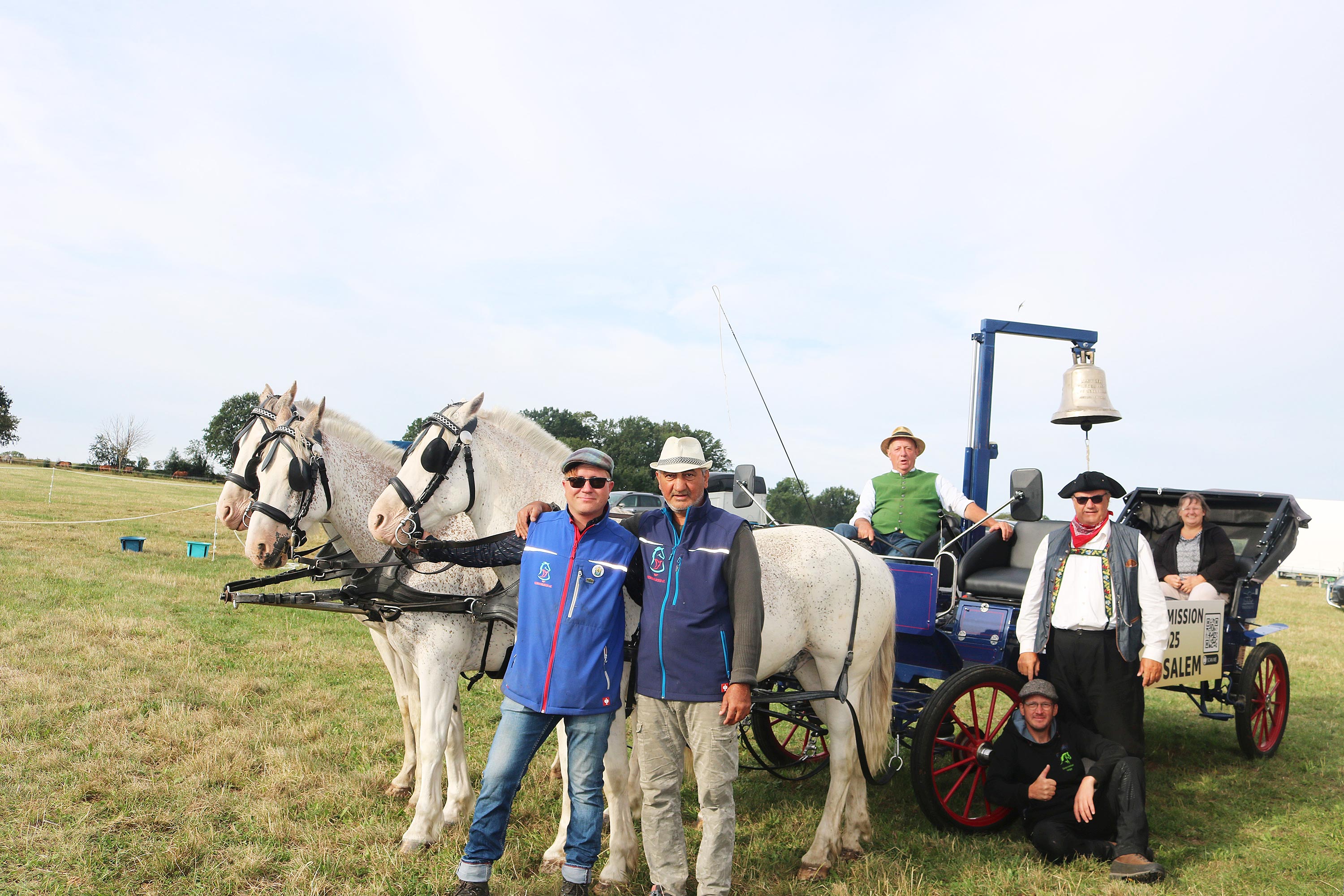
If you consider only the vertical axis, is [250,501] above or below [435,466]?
below

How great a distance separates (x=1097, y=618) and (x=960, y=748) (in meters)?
1.08

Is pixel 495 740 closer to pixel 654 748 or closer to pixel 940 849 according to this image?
pixel 654 748

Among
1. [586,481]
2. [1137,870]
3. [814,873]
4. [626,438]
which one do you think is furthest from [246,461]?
[626,438]

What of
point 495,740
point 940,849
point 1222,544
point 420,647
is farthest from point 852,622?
point 1222,544

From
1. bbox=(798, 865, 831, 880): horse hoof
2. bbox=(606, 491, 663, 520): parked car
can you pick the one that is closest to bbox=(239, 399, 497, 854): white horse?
bbox=(798, 865, 831, 880): horse hoof

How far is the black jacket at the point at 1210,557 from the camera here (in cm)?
600

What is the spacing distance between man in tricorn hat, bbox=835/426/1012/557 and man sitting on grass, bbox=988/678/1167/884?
143cm

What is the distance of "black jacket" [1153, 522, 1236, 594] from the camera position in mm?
5996

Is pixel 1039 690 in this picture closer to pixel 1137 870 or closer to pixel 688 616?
pixel 1137 870

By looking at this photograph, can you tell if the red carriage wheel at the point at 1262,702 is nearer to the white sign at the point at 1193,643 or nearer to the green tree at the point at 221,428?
the white sign at the point at 1193,643

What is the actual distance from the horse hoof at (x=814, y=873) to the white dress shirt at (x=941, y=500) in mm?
2406

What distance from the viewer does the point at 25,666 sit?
7.21 m

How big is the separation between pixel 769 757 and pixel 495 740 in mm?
3231

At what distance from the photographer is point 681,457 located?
3402 mm
